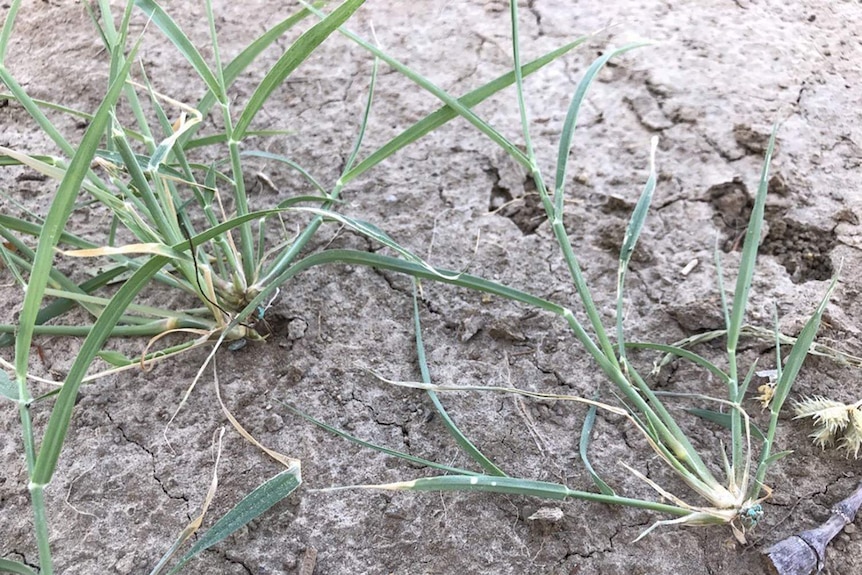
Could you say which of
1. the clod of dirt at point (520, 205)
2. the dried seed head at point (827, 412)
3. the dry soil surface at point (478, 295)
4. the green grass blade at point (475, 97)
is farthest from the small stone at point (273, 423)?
the dried seed head at point (827, 412)

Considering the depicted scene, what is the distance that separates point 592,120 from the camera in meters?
1.32

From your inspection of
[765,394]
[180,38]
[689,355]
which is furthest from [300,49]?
[765,394]

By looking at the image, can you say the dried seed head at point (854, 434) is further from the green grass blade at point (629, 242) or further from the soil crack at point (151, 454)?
the soil crack at point (151, 454)

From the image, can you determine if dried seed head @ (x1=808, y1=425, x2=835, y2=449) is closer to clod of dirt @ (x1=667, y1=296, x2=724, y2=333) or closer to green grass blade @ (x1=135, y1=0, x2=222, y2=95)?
clod of dirt @ (x1=667, y1=296, x2=724, y2=333)

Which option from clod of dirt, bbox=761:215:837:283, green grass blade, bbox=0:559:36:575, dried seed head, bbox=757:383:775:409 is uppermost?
green grass blade, bbox=0:559:36:575

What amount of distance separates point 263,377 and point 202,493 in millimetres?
186

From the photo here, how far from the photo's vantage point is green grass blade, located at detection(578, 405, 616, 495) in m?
0.82

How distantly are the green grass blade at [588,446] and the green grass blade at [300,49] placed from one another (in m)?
0.61

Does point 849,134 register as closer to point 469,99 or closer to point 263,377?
point 469,99

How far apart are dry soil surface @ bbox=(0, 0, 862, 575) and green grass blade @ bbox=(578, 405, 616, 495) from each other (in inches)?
0.9

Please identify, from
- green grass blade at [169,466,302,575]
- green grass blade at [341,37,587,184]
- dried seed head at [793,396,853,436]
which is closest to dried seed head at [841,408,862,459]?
dried seed head at [793,396,853,436]

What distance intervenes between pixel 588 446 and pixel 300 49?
66 centimetres

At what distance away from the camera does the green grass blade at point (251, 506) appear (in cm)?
73

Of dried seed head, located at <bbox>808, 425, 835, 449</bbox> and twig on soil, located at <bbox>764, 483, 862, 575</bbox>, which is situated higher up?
dried seed head, located at <bbox>808, 425, 835, 449</bbox>
